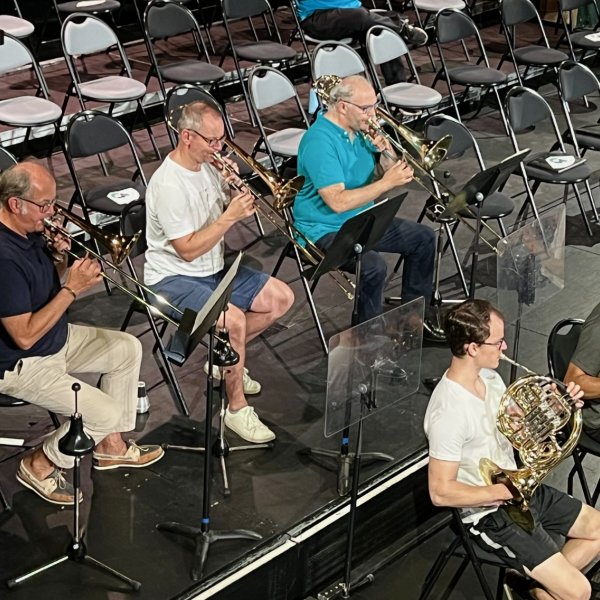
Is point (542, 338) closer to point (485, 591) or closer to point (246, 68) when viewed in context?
point (485, 591)

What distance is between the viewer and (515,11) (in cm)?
1017

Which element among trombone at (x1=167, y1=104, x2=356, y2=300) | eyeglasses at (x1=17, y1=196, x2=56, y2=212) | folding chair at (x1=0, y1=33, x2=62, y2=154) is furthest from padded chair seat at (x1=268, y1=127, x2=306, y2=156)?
eyeglasses at (x1=17, y1=196, x2=56, y2=212)

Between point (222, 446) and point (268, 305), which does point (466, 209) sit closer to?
point (268, 305)

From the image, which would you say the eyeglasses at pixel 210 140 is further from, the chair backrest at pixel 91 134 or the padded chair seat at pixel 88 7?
the padded chair seat at pixel 88 7

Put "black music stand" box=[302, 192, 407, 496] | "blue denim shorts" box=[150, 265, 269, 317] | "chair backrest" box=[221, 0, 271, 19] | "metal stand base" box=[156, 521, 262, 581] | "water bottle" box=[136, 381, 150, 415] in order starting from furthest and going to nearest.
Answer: "chair backrest" box=[221, 0, 271, 19], "water bottle" box=[136, 381, 150, 415], "blue denim shorts" box=[150, 265, 269, 317], "black music stand" box=[302, 192, 407, 496], "metal stand base" box=[156, 521, 262, 581]

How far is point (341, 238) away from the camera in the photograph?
16.2ft

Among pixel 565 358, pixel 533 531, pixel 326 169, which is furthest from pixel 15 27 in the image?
pixel 533 531

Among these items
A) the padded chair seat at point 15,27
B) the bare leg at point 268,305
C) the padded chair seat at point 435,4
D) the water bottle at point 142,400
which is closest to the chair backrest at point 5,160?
the water bottle at point 142,400

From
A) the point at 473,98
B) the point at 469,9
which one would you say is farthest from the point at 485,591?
the point at 469,9

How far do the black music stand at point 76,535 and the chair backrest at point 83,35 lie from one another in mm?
3787

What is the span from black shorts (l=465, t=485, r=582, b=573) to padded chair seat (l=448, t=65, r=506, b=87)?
494cm

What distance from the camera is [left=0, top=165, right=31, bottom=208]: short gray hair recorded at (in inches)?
185

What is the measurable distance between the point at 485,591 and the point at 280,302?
1.79m

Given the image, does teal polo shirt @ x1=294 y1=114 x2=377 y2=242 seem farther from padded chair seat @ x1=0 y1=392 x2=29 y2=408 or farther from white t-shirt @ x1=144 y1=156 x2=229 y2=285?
padded chair seat @ x1=0 y1=392 x2=29 y2=408
